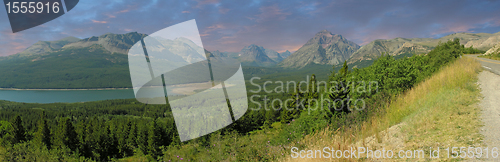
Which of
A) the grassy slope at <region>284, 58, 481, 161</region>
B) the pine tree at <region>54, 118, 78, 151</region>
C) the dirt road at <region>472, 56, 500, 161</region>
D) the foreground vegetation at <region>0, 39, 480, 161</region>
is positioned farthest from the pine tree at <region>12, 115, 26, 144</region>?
the dirt road at <region>472, 56, 500, 161</region>

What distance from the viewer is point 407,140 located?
16.6ft

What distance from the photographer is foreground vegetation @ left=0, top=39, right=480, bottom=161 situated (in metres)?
9.54

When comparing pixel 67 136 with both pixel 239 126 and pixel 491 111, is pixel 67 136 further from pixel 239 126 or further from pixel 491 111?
pixel 491 111

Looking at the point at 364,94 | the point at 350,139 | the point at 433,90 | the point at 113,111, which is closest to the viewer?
the point at 350,139

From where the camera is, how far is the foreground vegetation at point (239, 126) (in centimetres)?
954

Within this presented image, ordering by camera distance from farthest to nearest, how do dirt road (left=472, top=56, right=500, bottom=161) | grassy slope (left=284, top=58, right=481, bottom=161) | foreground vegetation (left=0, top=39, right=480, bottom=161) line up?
foreground vegetation (left=0, top=39, right=480, bottom=161) → grassy slope (left=284, top=58, right=481, bottom=161) → dirt road (left=472, top=56, right=500, bottom=161)

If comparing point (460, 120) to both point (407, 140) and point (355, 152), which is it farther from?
point (355, 152)

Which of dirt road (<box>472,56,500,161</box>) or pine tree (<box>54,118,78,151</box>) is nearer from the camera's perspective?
dirt road (<box>472,56,500,161</box>)

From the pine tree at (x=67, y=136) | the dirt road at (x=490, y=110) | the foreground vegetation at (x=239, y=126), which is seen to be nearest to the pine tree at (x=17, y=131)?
the foreground vegetation at (x=239, y=126)

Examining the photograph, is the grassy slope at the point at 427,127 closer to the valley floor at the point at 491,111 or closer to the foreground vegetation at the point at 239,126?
the valley floor at the point at 491,111

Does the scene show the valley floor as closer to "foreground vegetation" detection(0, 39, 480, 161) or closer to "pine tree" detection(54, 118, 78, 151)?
"foreground vegetation" detection(0, 39, 480, 161)

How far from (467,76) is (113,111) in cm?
19105

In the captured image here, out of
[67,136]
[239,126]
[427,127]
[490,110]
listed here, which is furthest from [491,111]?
[67,136]

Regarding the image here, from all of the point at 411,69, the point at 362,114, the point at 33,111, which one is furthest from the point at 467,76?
the point at 33,111
